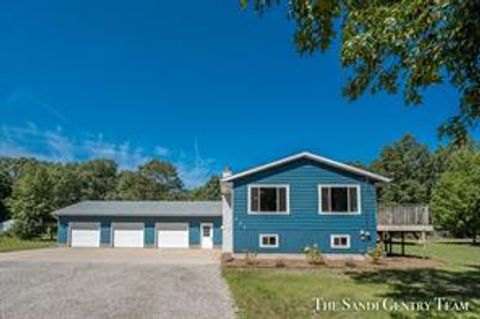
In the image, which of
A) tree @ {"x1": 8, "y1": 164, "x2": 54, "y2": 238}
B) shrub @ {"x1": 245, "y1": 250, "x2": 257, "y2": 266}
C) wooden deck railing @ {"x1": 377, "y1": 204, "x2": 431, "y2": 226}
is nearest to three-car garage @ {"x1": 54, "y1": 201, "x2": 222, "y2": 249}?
tree @ {"x1": 8, "y1": 164, "x2": 54, "y2": 238}

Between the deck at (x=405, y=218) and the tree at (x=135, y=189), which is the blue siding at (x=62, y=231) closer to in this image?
the deck at (x=405, y=218)

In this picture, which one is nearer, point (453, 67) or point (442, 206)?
point (453, 67)

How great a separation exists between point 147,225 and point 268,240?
506 inches

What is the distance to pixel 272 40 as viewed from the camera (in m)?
14.3

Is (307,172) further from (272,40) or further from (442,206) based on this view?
(442,206)

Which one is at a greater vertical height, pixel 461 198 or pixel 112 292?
pixel 461 198

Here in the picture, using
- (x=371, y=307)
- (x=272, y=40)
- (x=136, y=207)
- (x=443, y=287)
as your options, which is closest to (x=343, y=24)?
(x=371, y=307)

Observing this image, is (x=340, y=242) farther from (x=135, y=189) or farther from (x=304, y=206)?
(x=135, y=189)

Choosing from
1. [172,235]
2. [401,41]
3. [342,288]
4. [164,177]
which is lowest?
[342,288]

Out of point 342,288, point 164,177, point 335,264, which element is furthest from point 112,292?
point 164,177

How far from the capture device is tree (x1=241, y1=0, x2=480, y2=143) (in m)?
3.90

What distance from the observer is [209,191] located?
53812 millimetres

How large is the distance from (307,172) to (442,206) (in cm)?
2408

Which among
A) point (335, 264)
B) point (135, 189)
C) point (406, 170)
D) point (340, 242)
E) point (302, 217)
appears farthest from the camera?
point (135, 189)
